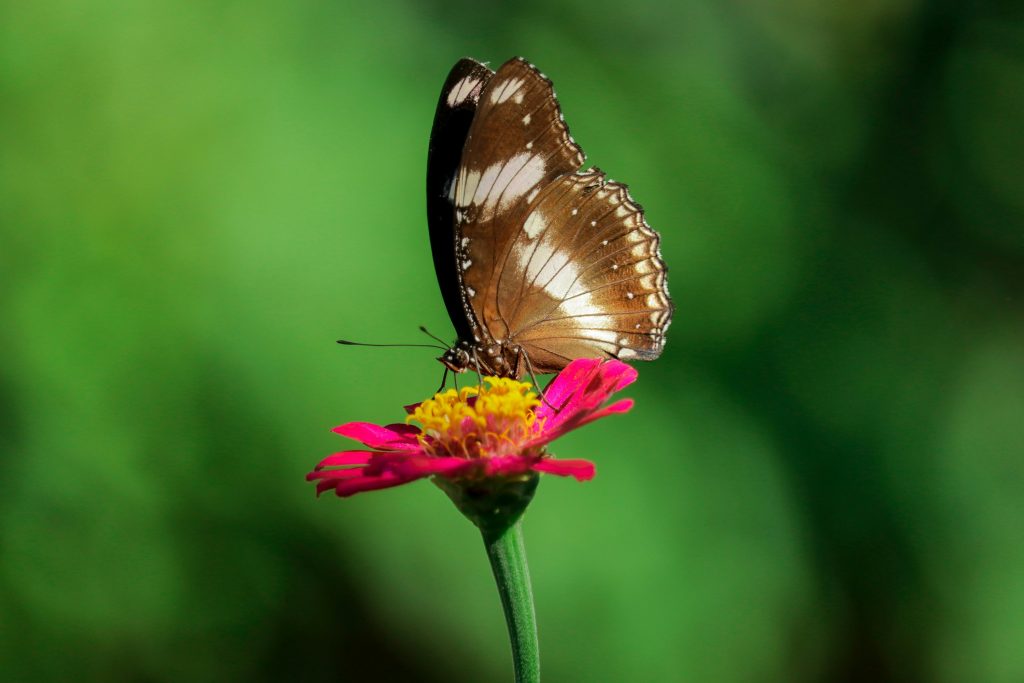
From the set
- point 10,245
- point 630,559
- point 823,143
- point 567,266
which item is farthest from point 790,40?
point 10,245

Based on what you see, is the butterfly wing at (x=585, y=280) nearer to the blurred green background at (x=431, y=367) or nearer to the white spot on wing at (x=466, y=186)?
the white spot on wing at (x=466, y=186)

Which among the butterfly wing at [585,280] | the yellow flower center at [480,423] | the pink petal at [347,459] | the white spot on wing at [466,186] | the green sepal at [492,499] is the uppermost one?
the white spot on wing at [466,186]

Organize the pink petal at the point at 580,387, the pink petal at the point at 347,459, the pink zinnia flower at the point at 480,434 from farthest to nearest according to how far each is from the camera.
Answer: the pink petal at the point at 580,387 < the pink petal at the point at 347,459 < the pink zinnia flower at the point at 480,434

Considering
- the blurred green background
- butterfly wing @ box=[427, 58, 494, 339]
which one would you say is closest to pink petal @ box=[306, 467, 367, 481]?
butterfly wing @ box=[427, 58, 494, 339]

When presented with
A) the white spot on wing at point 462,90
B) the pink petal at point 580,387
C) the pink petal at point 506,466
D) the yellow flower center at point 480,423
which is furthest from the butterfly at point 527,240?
the pink petal at point 506,466

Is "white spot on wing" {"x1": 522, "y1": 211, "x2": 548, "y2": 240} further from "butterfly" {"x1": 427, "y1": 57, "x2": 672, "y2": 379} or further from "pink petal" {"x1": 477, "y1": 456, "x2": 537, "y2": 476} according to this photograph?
"pink petal" {"x1": 477, "y1": 456, "x2": 537, "y2": 476}

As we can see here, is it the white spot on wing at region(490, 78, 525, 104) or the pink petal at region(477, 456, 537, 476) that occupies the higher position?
the white spot on wing at region(490, 78, 525, 104)
